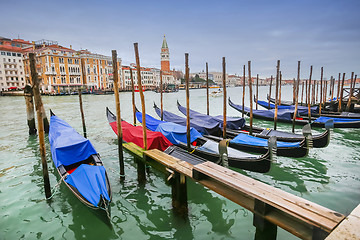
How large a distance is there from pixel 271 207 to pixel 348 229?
2.23ft

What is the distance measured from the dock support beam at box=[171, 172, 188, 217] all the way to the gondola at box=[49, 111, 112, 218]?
1025 millimetres

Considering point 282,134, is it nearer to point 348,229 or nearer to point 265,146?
point 265,146

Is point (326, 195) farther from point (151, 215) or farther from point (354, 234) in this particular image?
point (151, 215)

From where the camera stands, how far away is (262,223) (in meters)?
2.20

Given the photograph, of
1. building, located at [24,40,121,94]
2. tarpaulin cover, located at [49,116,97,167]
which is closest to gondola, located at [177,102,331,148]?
tarpaulin cover, located at [49,116,97,167]

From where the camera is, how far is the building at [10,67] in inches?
1532

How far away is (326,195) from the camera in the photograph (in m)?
4.04

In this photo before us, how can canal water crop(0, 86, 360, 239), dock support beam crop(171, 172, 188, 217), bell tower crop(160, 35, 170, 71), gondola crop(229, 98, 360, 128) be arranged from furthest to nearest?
bell tower crop(160, 35, 170, 71) < gondola crop(229, 98, 360, 128) < dock support beam crop(171, 172, 188, 217) < canal water crop(0, 86, 360, 239)

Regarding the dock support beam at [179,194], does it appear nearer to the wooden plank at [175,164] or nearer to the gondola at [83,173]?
the wooden plank at [175,164]

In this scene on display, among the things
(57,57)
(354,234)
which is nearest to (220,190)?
(354,234)

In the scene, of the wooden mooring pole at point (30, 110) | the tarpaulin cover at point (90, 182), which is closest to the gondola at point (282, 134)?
the tarpaulin cover at point (90, 182)

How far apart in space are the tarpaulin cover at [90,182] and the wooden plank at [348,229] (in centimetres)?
264

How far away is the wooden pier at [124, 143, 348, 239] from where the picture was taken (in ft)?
5.78

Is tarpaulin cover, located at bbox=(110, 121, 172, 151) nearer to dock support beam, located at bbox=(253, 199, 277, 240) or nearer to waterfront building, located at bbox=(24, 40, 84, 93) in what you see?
dock support beam, located at bbox=(253, 199, 277, 240)
